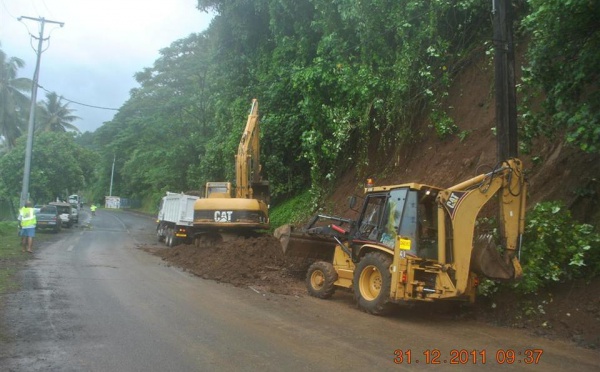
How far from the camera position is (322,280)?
11.3m

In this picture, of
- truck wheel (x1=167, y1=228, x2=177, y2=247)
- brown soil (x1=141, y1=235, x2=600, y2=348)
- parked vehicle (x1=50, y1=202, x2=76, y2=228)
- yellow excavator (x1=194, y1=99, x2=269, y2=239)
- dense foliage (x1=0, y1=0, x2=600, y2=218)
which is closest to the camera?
brown soil (x1=141, y1=235, x2=600, y2=348)

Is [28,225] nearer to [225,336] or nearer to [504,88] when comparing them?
[225,336]

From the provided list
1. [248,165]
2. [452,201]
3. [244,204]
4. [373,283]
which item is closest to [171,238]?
[248,165]

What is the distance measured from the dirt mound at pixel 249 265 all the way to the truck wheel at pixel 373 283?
2.19m

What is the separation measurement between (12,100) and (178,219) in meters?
27.8

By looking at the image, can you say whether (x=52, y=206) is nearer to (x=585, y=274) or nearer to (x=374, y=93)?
(x=374, y=93)

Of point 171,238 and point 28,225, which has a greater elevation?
point 28,225

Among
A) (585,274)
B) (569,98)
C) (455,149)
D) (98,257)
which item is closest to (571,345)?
(585,274)

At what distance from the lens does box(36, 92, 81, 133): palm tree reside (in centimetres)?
6694

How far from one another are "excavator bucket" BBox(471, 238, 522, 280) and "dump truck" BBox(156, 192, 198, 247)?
48.9 ft

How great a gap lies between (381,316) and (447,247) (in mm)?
1696

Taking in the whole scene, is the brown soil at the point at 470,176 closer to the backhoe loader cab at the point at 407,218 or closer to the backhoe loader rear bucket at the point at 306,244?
the backhoe loader rear bucket at the point at 306,244

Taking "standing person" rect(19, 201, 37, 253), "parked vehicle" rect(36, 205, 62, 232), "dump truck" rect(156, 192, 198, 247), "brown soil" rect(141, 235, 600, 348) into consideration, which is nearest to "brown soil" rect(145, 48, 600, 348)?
"brown soil" rect(141, 235, 600, 348)

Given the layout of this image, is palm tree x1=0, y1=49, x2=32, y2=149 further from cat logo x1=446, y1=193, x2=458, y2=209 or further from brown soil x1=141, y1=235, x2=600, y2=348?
cat logo x1=446, y1=193, x2=458, y2=209
